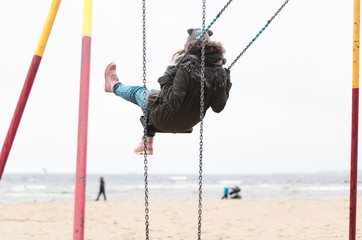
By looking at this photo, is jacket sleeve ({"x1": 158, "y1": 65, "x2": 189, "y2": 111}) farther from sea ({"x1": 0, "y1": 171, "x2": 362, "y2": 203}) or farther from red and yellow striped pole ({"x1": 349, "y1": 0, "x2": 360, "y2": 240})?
sea ({"x1": 0, "y1": 171, "x2": 362, "y2": 203})

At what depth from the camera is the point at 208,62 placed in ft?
12.1

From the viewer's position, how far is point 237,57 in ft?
13.2

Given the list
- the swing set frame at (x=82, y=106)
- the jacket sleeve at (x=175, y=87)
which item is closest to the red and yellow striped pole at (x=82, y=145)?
the swing set frame at (x=82, y=106)

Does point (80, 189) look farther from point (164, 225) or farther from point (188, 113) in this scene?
point (164, 225)

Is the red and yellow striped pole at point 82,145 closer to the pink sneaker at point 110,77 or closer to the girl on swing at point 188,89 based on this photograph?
the girl on swing at point 188,89

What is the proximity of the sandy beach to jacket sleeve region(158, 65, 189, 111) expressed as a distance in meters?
6.79

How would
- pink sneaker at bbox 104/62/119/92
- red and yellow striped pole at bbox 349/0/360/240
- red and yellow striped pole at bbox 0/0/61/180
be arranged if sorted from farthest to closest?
red and yellow striped pole at bbox 349/0/360/240 < red and yellow striped pole at bbox 0/0/61/180 < pink sneaker at bbox 104/62/119/92

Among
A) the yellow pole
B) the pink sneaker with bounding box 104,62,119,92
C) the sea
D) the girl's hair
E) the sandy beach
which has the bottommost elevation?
the sea

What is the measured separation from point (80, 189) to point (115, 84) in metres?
1.50

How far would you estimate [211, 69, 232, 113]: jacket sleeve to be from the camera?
3.76 meters

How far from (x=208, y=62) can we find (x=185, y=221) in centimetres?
1072

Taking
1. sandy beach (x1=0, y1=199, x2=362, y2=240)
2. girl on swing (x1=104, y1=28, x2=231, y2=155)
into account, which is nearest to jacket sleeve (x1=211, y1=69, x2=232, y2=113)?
girl on swing (x1=104, y1=28, x2=231, y2=155)

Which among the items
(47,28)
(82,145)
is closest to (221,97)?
(82,145)

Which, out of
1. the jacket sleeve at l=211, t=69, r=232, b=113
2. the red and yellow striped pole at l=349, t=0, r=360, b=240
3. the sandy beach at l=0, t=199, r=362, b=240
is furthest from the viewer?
the sandy beach at l=0, t=199, r=362, b=240
